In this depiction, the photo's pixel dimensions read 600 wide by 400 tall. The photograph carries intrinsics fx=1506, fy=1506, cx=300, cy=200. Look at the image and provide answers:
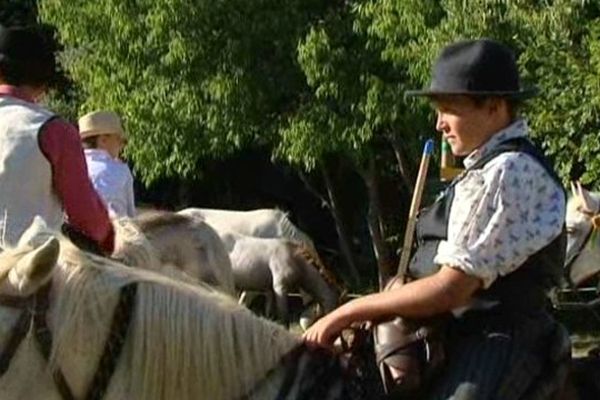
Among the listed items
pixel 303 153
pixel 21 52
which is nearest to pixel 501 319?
pixel 21 52

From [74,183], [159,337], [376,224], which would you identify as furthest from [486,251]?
[376,224]

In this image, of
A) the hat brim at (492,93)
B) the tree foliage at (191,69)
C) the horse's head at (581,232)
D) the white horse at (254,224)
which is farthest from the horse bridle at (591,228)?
the hat brim at (492,93)

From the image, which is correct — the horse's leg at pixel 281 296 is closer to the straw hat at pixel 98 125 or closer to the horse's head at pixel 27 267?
the straw hat at pixel 98 125

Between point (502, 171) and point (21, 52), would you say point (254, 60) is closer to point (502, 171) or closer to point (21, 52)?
point (21, 52)

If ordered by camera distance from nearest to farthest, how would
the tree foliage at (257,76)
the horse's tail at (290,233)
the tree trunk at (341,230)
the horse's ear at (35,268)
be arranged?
1. the horse's ear at (35,268)
2. the horse's tail at (290,233)
3. the tree foliage at (257,76)
4. the tree trunk at (341,230)

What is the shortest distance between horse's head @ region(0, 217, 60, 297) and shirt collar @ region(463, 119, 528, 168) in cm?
105

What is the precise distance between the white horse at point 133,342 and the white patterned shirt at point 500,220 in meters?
0.43

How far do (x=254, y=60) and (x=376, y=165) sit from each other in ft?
8.43

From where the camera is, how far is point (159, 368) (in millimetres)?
3572

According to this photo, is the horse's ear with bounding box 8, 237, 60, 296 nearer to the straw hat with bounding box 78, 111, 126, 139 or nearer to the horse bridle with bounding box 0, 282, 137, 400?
the horse bridle with bounding box 0, 282, 137, 400

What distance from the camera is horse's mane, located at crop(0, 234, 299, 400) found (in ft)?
11.7

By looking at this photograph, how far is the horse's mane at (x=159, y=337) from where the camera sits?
3557 mm

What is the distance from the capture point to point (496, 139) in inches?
148

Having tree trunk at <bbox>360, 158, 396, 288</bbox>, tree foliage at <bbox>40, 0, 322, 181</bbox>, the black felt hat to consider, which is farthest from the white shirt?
tree trunk at <bbox>360, 158, 396, 288</bbox>
